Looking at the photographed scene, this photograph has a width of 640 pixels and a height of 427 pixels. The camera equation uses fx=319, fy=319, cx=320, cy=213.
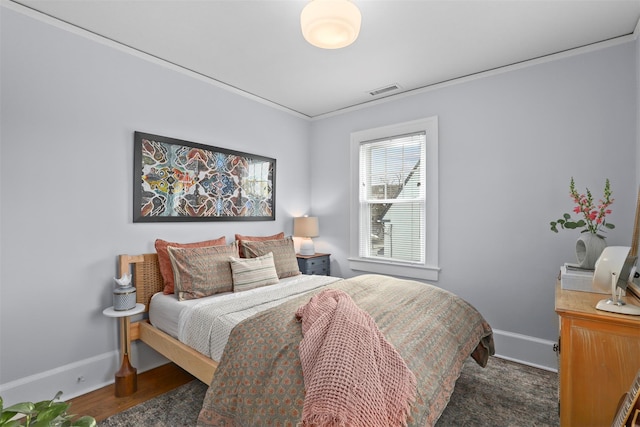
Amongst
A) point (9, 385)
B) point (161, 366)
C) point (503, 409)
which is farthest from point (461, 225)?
point (9, 385)

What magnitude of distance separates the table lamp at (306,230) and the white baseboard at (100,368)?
74.4 inches

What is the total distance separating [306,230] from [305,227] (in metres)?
0.04

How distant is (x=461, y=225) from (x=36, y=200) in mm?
3472

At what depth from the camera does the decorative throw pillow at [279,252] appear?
10.2 feet

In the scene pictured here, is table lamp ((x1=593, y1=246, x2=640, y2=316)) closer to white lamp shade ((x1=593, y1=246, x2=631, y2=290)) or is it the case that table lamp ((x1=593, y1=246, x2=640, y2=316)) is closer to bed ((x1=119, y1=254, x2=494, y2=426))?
white lamp shade ((x1=593, y1=246, x2=631, y2=290))

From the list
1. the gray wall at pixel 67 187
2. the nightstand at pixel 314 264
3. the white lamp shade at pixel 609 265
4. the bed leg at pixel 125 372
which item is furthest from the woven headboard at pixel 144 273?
the white lamp shade at pixel 609 265

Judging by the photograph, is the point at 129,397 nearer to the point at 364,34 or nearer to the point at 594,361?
the point at 594,361

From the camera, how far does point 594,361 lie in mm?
1540

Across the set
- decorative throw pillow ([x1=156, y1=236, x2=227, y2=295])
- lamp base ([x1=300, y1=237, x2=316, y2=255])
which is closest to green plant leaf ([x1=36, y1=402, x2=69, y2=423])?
decorative throw pillow ([x1=156, y1=236, x2=227, y2=295])

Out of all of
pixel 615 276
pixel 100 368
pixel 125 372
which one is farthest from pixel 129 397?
pixel 615 276

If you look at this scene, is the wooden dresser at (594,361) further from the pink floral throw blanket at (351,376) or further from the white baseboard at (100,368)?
the white baseboard at (100,368)

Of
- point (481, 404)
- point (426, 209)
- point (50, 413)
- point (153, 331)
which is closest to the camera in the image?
point (50, 413)

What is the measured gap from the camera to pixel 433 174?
3303 millimetres

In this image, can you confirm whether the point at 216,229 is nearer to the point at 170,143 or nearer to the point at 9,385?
the point at 170,143
